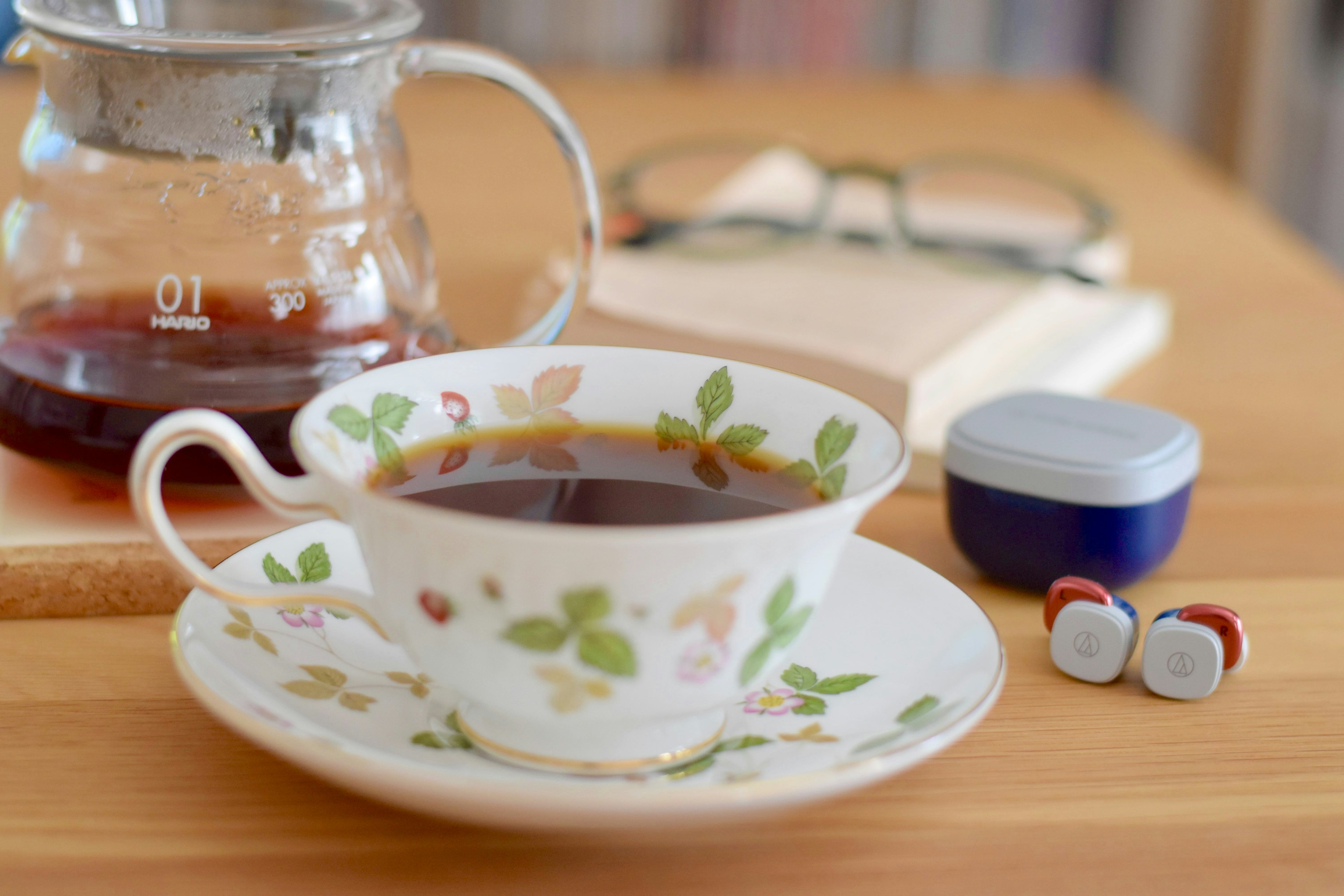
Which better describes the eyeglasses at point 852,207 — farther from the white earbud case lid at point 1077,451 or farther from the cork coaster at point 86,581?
the cork coaster at point 86,581

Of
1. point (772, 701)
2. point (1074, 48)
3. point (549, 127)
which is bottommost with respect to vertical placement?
point (1074, 48)

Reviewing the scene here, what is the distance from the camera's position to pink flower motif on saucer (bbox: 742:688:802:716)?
1.24 ft

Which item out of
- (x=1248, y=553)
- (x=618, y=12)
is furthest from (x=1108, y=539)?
(x=618, y=12)

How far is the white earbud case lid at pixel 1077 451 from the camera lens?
1.51 feet

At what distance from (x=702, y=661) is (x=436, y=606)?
65mm

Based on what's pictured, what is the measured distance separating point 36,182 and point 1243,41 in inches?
72.1

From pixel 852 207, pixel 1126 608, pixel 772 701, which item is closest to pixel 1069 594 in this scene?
pixel 1126 608

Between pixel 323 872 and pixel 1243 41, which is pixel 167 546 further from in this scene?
pixel 1243 41

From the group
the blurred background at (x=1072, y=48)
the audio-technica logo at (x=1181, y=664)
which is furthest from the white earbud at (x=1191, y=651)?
the blurred background at (x=1072, y=48)

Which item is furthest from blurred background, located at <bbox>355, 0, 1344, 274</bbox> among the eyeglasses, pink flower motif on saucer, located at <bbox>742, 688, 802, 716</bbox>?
pink flower motif on saucer, located at <bbox>742, 688, 802, 716</bbox>

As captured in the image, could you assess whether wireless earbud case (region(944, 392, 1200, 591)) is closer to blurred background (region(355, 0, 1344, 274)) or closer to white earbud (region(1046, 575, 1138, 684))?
white earbud (region(1046, 575, 1138, 684))

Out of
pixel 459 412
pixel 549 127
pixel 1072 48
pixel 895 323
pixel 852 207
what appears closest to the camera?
pixel 459 412

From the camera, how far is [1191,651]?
42cm

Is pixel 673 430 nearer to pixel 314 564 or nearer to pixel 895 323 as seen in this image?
pixel 314 564
